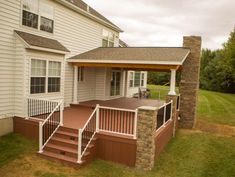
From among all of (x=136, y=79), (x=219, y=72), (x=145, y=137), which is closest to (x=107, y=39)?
(x=136, y=79)

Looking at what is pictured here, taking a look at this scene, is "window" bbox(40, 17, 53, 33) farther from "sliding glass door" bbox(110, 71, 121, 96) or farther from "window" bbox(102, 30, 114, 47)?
"sliding glass door" bbox(110, 71, 121, 96)

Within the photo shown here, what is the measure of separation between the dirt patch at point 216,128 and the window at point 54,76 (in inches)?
334

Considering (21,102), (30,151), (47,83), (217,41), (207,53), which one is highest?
(217,41)

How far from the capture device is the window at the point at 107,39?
56.6ft

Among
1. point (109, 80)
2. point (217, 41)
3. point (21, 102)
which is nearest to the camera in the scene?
point (21, 102)

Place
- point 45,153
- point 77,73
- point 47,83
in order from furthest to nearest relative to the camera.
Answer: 1. point 77,73
2. point 47,83
3. point 45,153

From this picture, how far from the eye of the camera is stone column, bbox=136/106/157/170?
7410 mm

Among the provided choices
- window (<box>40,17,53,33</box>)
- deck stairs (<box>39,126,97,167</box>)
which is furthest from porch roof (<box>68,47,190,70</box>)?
deck stairs (<box>39,126,97,167</box>)

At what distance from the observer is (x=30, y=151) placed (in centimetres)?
807

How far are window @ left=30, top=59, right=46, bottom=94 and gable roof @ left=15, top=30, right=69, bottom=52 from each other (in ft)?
2.37

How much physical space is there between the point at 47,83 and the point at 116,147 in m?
4.78

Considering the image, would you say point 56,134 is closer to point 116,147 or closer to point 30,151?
point 30,151

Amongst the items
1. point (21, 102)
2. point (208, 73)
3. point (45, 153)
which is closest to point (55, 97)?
point (21, 102)

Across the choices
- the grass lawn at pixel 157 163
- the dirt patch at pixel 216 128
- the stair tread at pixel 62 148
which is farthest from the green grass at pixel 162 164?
the dirt patch at pixel 216 128
